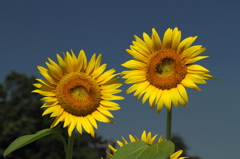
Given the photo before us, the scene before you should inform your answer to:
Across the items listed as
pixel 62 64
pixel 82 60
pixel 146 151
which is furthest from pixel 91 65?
pixel 146 151

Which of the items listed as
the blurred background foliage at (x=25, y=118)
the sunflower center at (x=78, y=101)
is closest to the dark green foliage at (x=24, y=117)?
the blurred background foliage at (x=25, y=118)

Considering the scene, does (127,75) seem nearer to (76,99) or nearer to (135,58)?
(135,58)

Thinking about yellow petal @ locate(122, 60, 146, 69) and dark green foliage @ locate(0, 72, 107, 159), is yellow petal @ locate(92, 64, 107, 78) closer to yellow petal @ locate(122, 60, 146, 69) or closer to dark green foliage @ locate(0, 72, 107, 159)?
yellow petal @ locate(122, 60, 146, 69)

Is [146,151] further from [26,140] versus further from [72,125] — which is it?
[26,140]

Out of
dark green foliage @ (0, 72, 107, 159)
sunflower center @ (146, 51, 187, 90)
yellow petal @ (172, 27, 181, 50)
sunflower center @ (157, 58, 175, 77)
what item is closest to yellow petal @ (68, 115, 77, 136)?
sunflower center @ (146, 51, 187, 90)

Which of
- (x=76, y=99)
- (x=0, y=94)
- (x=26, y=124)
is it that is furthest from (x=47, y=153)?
(x=76, y=99)

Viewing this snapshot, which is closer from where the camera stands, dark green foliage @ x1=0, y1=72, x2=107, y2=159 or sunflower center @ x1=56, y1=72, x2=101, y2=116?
sunflower center @ x1=56, y1=72, x2=101, y2=116

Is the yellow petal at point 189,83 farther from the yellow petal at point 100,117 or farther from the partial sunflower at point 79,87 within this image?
the yellow petal at point 100,117
